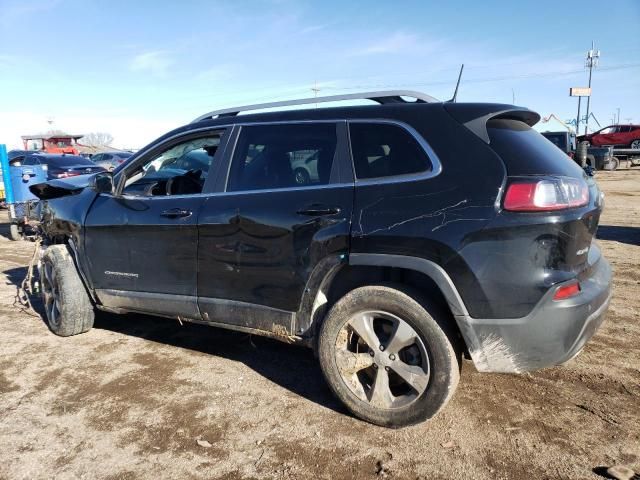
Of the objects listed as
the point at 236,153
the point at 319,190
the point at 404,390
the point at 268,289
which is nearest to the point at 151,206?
the point at 236,153

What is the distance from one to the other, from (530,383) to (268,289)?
1.86 m

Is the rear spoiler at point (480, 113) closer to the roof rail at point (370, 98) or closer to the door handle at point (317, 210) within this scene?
the roof rail at point (370, 98)

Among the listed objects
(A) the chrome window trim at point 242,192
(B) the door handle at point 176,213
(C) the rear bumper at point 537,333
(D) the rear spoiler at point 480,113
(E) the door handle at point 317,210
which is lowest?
(C) the rear bumper at point 537,333

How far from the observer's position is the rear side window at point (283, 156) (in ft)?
10.3

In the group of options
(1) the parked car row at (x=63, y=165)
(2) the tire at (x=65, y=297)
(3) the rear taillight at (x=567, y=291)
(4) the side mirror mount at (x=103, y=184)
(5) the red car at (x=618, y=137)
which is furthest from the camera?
(5) the red car at (x=618, y=137)

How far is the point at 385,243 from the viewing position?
2775 millimetres

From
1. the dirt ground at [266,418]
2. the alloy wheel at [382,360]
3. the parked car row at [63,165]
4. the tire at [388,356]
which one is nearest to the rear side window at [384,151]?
the tire at [388,356]

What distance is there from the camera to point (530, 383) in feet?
11.1

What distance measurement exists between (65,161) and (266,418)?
15127 millimetres

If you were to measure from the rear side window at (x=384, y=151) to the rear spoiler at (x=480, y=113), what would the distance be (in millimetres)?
279

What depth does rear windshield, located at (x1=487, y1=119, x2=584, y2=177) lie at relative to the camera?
262cm

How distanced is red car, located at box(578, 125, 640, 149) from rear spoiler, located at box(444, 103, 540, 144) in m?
30.6

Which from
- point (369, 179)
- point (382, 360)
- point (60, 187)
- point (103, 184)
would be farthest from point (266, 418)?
point (60, 187)

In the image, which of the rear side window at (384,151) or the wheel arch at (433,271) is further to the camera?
the rear side window at (384,151)
